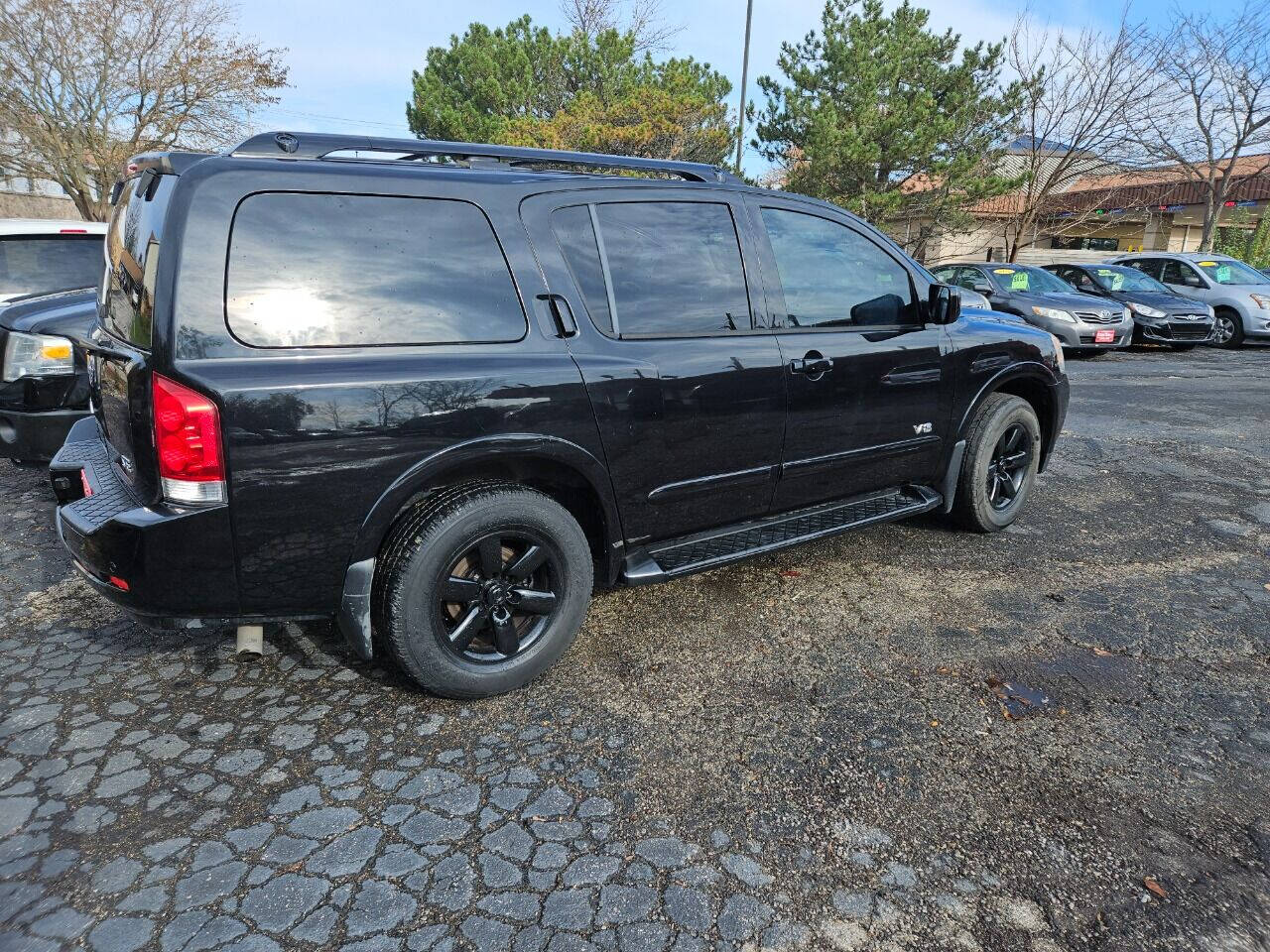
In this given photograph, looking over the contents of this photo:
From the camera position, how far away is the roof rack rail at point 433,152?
8.27 ft

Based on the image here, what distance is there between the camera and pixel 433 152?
2.82 m

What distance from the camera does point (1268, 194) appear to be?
3130cm

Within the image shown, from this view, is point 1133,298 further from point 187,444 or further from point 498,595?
point 187,444

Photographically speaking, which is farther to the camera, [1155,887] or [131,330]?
[131,330]

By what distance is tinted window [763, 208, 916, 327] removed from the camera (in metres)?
3.47

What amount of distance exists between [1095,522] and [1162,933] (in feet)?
11.1

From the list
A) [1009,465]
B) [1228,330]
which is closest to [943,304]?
[1009,465]

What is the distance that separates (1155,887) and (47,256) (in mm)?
7126

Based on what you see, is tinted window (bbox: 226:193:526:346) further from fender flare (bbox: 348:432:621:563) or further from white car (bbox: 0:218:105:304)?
white car (bbox: 0:218:105:304)

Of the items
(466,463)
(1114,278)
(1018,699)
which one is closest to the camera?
(466,463)

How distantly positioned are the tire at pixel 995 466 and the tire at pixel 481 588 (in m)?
2.36

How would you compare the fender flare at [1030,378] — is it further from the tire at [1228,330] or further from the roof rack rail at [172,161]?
→ the tire at [1228,330]

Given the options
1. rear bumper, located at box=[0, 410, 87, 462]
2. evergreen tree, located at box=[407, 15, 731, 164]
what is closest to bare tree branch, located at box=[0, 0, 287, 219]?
evergreen tree, located at box=[407, 15, 731, 164]

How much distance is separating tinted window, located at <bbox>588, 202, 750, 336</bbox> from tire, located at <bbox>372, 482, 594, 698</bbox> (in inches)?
31.8
